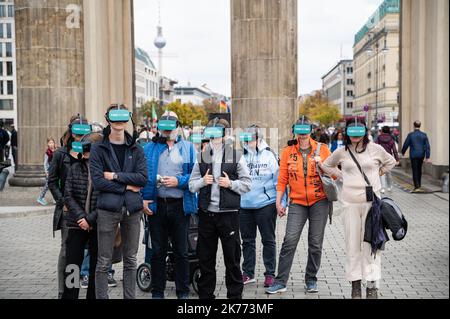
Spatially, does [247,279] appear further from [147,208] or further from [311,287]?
[147,208]

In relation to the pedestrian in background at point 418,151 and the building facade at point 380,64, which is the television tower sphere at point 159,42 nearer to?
the building facade at point 380,64

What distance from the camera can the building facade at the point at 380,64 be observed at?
256ft

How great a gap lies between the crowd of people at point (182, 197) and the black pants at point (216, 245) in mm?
10

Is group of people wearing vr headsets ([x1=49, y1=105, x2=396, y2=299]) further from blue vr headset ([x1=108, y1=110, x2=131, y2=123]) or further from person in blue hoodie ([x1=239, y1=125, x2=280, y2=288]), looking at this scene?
person in blue hoodie ([x1=239, y1=125, x2=280, y2=288])

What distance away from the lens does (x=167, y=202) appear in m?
7.70

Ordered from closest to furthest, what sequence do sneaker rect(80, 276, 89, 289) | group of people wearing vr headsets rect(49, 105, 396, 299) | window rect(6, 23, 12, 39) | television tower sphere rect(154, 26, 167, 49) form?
1. group of people wearing vr headsets rect(49, 105, 396, 299)
2. sneaker rect(80, 276, 89, 289)
3. window rect(6, 23, 12, 39)
4. television tower sphere rect(154, 26, 167, 49)

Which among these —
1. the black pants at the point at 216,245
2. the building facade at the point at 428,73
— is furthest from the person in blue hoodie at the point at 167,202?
the building facade at the point at 428,73

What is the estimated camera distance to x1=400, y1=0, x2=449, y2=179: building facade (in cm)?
2145

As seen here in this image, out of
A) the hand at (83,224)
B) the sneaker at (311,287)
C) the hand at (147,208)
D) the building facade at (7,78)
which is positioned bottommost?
the sneaker at (311,287)

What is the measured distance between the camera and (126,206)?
6.84 meters

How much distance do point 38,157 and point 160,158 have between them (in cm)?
1209

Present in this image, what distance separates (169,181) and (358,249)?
6.80 ft

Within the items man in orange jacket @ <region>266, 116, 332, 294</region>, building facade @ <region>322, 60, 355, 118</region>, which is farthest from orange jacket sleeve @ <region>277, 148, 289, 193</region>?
building facade @ <region>322, 60, 355, 118</region>

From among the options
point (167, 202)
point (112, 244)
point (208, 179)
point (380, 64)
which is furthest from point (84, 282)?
point (380, 64)
